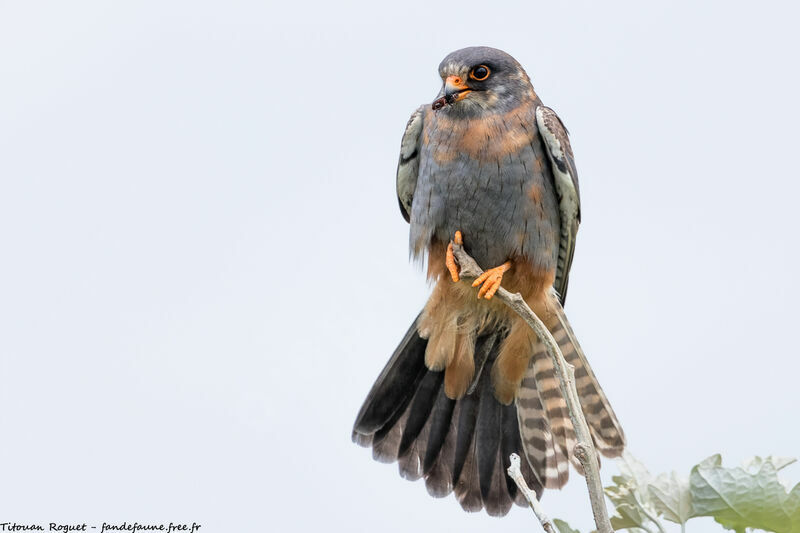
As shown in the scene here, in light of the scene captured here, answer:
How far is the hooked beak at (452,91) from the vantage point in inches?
205

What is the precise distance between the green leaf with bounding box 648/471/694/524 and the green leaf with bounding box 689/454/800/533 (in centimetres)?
5

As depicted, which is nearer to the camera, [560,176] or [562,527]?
[562,527]

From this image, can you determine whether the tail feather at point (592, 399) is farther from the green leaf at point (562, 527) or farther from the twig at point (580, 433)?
the green leaf at point (562, 527)

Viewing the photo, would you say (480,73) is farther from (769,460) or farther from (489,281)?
(769,460)

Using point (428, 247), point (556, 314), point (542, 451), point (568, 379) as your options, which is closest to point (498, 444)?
point (542, 451)

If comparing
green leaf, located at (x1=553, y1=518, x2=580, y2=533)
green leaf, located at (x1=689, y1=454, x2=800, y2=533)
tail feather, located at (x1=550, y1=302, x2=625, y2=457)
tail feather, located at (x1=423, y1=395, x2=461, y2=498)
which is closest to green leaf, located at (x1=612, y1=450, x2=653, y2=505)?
green leaf, located at (x1=689, y1=454, x2=800, y2=533)

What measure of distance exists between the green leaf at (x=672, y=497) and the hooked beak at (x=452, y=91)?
276cm

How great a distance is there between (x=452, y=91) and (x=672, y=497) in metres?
2.86

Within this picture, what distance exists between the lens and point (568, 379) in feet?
9.80

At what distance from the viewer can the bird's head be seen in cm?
525

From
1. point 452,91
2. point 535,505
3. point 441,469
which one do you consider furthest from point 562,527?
point 441,469

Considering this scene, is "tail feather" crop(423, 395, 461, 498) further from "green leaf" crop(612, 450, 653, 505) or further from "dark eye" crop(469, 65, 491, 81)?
"green leaf" crop(612, 450, 653, 505)

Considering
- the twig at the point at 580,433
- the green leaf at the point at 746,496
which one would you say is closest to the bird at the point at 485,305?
the twig at the point at 580,433

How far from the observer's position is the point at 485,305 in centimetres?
587
